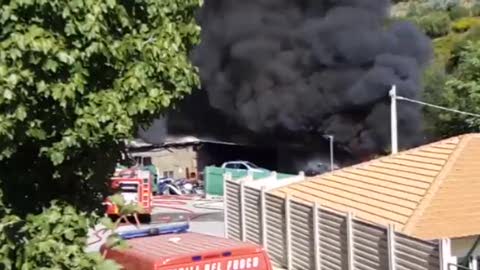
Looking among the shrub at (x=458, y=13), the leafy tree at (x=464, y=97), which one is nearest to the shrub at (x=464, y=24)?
the shrub at (x=458, y=13)

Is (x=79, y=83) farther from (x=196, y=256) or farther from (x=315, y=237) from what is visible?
(x=315, y=237)

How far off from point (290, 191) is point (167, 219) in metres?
12.0

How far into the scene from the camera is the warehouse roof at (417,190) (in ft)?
38.0

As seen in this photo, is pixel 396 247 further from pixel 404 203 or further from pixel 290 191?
Answer: pixel 290 191

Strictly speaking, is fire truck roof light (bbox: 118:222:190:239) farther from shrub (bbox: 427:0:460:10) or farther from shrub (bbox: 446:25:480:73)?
shrub (bbox: 427:0:460:10)

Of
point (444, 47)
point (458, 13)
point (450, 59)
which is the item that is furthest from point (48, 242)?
point (458, 13)

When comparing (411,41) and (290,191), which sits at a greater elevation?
(411,41)

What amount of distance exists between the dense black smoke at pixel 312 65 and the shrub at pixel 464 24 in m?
5.70

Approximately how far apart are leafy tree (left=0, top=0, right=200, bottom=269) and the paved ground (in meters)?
18.4

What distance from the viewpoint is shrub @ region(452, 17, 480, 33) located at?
52969mm

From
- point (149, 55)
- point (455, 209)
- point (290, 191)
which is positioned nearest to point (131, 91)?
point (149, 55)

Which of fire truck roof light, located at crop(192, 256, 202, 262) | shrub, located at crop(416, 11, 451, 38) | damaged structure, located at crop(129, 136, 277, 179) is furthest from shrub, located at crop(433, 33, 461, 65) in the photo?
fire truck roof light, located at crop(192, 256, 202, 262)

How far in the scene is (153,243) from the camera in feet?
26.6

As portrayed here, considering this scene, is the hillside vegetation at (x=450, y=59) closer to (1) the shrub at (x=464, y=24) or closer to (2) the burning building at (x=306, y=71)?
(1) the shrub at (x=464, y=24)
